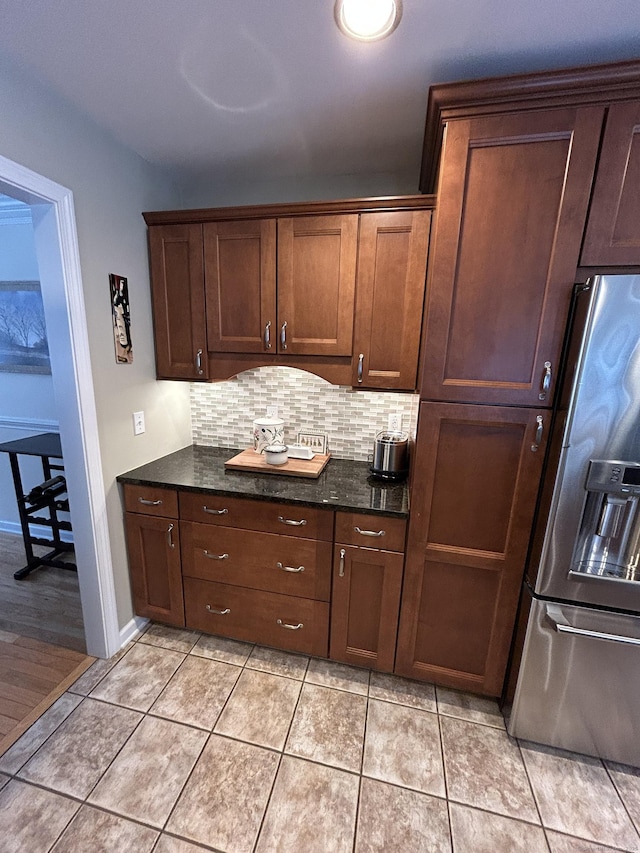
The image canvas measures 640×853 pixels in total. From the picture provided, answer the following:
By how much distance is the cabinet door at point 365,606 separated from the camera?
1578 mm

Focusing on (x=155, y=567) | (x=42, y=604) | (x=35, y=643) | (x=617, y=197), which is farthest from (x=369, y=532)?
(x=42, y=604)

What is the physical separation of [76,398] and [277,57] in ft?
4.85

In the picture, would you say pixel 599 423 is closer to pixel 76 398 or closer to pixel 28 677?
pixel 76 398

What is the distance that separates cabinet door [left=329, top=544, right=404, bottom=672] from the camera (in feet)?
5.18

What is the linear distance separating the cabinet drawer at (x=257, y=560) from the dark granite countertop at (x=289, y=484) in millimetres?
198

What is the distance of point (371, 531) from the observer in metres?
1.56

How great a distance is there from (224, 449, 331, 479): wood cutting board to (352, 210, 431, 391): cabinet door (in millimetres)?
525

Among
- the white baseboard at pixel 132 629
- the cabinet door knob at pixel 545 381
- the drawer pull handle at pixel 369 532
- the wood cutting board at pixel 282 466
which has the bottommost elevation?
the white baseboard at pixel 132 629

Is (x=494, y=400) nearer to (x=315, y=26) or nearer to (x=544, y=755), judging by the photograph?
(x=315, y=26)

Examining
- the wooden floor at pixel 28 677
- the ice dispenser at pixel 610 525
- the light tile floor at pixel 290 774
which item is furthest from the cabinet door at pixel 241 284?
the wooden floor at pixel 28 677

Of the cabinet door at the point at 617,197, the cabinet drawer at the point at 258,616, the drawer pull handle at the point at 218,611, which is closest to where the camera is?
the cabinet door at the point at 617,197

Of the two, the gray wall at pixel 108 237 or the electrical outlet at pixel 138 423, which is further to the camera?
the electrical outlet at pixel 138 423

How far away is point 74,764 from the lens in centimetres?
135

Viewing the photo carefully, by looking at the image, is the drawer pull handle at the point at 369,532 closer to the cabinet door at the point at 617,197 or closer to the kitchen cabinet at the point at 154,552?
the kitchen cabinet at the point at 154,552
